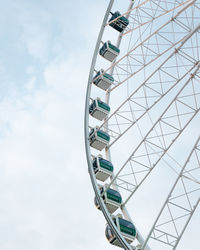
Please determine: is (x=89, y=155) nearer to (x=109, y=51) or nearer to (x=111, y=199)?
(x=111, y=199)

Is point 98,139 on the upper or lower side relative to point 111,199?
upper

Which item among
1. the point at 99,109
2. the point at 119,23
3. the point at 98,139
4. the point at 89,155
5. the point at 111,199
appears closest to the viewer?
the point at 111,199

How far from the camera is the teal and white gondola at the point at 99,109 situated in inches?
1079

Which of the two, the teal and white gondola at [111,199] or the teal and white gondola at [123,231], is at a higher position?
the teal and white gondola at [111,199]

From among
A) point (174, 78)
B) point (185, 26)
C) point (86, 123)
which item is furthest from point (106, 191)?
point (185, 26)

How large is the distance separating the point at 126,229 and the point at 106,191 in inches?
105

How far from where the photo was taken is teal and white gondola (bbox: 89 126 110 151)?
84.5ft

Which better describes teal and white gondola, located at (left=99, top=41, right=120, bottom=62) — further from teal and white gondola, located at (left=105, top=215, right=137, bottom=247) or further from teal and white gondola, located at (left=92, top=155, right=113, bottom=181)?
teal and white gondola, located at (left=105, top=215, right=137, bottom=247)

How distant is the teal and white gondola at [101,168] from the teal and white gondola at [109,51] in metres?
8.55

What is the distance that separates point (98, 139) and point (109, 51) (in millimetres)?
7521

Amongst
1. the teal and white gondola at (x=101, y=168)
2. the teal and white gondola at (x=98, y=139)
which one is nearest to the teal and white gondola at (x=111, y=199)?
the teal and white gondola at (x=101, y=168)

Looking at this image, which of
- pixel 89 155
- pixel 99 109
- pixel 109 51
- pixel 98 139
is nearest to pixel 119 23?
pixel 109 51

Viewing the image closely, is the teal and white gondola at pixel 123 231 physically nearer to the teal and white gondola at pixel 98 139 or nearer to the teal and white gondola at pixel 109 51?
the teal and white gondola at pixel 98 139

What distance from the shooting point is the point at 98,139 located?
1016 inches
